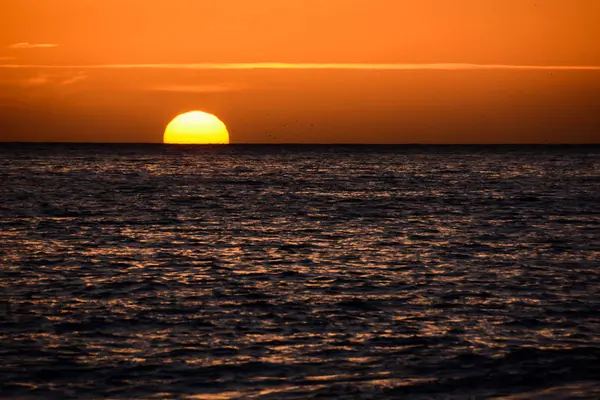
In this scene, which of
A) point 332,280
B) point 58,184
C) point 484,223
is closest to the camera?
point 332,280

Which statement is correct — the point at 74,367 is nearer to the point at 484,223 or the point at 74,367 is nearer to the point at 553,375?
the point at 553,375

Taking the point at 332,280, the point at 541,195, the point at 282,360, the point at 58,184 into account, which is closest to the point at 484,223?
the point at 332,280

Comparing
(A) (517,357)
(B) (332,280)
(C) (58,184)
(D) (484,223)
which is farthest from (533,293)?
(C) (58,184)

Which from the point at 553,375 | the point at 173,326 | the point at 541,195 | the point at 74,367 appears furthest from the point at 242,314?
the point at 541,195

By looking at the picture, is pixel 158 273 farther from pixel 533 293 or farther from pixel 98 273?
pixel 533 293

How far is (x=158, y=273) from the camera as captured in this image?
28.5 m

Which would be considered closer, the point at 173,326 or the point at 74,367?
the point at 74,367

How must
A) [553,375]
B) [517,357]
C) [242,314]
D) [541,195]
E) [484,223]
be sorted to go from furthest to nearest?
[541,195]
[484,223]
[242,314]
[517,357]
[553,375]

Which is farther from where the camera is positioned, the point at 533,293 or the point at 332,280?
the point at 332,280

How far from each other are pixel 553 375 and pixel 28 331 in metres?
10.7

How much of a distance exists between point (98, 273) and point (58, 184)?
64241 millimetres

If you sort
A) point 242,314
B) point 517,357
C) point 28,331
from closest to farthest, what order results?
point 517,357 → point 28,331 → point 242,314

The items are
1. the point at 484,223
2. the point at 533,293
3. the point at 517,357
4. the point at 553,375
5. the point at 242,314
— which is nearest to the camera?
the point at 553,375

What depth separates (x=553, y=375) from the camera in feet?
55.1
